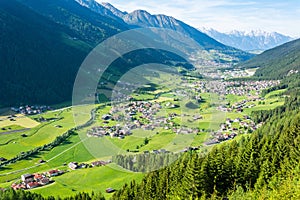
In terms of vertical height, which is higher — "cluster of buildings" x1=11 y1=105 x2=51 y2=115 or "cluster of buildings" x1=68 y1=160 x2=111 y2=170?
"cluster of buildings" x1=11 y1=105 x2=51 y2=115

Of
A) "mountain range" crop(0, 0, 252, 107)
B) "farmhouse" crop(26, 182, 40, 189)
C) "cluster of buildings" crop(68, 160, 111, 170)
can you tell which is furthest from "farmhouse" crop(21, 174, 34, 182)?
"mountain range" crop(0, 0, 252, 107)

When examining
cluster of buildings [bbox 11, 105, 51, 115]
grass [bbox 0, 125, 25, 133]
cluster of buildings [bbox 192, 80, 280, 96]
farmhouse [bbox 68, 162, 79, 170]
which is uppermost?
cluster of buildings [bbox 192, 80, 280, 96]

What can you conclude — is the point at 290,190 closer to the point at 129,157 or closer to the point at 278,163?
the point at 278,163

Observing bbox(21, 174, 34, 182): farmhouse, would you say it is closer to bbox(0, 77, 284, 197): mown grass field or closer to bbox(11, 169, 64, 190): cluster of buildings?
bbox(11, 169, 64, 190): cluster of buildings

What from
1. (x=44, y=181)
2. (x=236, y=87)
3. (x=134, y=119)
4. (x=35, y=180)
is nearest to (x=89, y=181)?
(x=44, y=181)

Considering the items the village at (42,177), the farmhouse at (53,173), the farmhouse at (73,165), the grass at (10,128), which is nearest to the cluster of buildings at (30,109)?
the grass at (10,128)

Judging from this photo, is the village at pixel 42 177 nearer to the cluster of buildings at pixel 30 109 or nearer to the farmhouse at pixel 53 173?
the farmhouse at pixel 53 173

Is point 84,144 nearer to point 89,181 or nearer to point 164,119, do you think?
point 89,181
